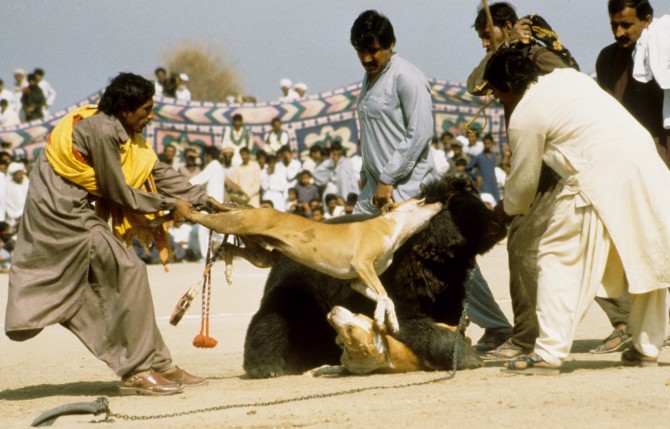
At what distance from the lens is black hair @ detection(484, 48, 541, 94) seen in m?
6.69

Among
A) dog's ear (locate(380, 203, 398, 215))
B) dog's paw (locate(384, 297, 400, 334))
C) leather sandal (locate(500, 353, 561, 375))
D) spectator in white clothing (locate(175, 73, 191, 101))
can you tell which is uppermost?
spectator in white clothing (locate(175, 73, 191, 101))

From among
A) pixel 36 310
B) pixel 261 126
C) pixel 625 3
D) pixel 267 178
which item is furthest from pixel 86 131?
pixel 261 126

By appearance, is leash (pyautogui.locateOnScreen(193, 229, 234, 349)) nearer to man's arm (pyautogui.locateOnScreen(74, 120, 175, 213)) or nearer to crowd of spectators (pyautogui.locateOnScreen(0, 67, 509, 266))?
man's arm (pyautogui.locateOnScreen(74, 120, 175, 213))

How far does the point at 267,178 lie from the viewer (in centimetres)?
2164

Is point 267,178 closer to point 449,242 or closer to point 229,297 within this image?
point 229,297

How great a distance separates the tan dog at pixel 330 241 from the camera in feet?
21.4

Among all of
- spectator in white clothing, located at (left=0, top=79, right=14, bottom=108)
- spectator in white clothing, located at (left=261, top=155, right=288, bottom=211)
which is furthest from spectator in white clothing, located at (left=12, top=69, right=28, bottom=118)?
spectator in white clothing, located at (left=261, top=155, right=288, bottom=211)

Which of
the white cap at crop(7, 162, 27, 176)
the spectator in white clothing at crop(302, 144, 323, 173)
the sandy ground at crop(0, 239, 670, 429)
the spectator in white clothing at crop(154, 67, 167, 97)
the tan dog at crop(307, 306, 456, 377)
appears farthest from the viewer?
the spectator in white clothing at crop(154, 67, 167, 97)

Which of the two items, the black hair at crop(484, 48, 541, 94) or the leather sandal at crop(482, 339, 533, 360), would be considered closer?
the black hair at crop(484, 48, 541, 94)

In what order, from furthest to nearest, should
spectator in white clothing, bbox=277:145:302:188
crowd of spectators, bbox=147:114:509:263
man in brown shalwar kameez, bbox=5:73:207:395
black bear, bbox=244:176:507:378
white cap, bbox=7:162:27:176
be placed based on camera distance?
spectator in white clothing, bbox=277:145:302:188, white cap, bbox=7:162:27:176, crowd of spectators, bbox=147:114:509:263, black bear, bbox=244:176:507:378, man in brown shalwar kameez, bbox=5:73:207:395

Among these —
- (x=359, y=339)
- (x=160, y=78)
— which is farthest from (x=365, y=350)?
(x=160, y=78)

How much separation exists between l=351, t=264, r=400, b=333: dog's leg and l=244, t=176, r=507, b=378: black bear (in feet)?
1.42

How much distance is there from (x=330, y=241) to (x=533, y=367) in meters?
1.39

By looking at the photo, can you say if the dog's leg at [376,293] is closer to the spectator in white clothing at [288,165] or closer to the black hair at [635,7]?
the black hair at [635,7]
